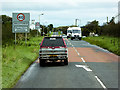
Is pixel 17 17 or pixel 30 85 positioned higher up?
pixel 17 17

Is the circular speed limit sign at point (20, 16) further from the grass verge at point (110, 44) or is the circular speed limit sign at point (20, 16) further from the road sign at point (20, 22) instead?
the grass verge at point (110, 44)

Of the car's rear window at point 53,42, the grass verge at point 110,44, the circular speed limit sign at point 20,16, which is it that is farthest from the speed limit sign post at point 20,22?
the car's rear window at point 53,42

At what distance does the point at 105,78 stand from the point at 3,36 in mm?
25937

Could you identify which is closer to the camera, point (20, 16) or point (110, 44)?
point (20, 16)

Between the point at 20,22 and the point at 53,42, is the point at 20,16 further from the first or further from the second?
the point at 53,42

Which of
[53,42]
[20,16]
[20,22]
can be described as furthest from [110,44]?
[53,42]

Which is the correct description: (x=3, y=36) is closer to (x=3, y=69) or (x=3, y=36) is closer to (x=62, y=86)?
(x=3, y=69)

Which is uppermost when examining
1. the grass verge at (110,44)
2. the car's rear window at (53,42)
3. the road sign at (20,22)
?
the road sign at (20,22)

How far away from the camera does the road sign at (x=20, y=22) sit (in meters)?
29.7

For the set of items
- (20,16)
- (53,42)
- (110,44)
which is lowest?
(110,44)

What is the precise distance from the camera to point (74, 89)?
10.1m

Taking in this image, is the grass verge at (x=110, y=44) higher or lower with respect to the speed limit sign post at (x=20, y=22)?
lower

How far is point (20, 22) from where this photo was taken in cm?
3069

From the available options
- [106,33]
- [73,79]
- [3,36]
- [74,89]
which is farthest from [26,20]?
[106,33]
